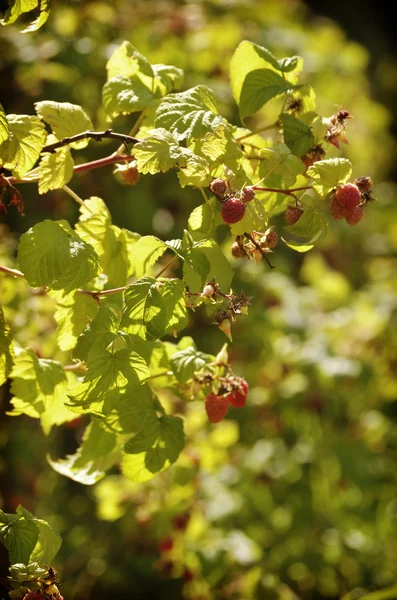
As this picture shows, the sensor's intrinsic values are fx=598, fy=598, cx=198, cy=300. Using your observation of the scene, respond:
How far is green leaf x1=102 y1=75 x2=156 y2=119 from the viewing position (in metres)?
0.97

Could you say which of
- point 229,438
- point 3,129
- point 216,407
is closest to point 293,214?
point 216,407

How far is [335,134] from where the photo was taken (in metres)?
0.96

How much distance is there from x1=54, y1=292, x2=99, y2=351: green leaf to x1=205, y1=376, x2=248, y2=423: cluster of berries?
9.3 inches

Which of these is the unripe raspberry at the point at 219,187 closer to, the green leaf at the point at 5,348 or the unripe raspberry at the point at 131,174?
the unripe raspberry at the point at 131,174

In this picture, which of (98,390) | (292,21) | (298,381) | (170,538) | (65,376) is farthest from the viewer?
(292,21)

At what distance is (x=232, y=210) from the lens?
81 centimetres

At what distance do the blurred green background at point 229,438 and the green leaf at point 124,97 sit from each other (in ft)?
3.29

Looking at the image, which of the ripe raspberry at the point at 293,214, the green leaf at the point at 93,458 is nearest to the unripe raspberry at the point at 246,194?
the ripe raspberry at the point at 293,214

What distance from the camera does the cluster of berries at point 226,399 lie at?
95 centimetres

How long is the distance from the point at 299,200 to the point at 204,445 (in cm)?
122

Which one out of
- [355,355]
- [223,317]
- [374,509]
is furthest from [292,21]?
[223,317]

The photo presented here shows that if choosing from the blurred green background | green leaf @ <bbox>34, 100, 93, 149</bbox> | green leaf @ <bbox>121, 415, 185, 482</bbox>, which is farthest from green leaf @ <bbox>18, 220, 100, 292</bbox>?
the blurred green background

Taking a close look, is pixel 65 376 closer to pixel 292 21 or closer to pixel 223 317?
pixel 223 317

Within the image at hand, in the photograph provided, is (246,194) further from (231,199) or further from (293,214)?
(293,214)
